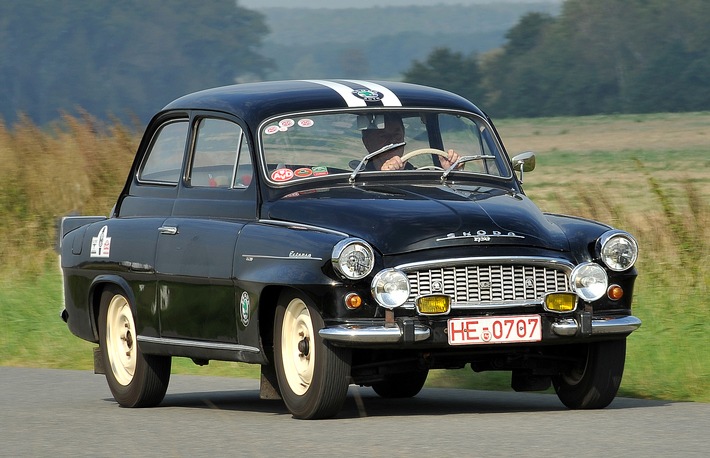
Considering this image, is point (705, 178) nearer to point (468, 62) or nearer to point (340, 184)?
point (340, 184)

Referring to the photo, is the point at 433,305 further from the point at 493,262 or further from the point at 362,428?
the point at 362,428

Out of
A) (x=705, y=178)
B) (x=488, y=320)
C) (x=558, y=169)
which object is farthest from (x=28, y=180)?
(x=558, y=169)

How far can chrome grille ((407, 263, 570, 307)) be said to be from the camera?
8047 millimetres

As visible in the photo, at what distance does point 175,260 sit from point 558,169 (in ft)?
99.3

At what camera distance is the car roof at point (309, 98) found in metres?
9.49

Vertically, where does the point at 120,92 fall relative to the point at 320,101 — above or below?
above

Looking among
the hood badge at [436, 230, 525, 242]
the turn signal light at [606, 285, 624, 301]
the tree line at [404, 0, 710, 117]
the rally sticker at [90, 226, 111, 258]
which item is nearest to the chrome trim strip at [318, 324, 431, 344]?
the hood badge at [436, 230, 525, 242]

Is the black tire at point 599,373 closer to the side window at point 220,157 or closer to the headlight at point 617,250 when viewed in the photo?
the headlight at point 617,250

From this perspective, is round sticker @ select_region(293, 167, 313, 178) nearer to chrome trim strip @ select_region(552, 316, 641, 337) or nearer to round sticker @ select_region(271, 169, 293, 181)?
round sticker @ select_region(271, 169, 293, 181)

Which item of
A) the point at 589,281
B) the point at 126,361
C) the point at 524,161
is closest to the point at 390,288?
the point at 589,281

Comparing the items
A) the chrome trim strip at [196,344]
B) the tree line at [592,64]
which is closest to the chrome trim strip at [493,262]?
the chrome trim strip at [196,344]

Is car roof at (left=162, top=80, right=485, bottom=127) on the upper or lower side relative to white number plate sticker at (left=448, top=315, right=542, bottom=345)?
upper

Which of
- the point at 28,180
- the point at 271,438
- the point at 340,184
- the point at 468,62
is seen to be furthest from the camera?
the point at 468,62

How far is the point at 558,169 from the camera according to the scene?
38.9m
